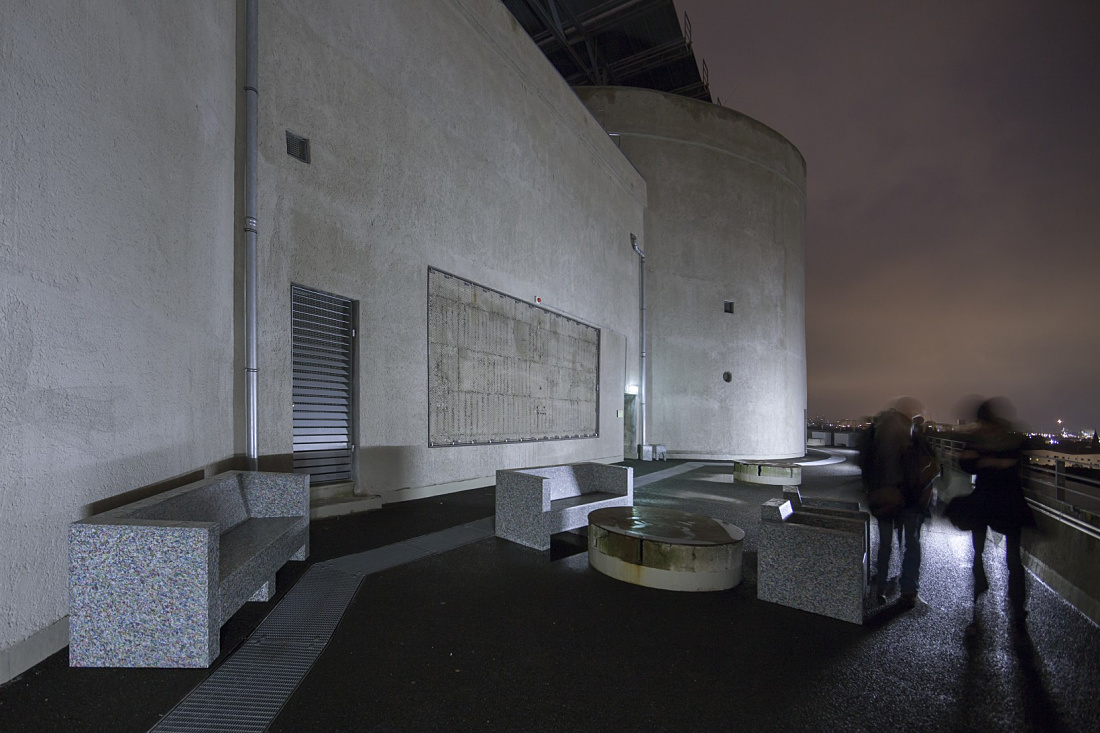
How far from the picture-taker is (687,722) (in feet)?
8.63

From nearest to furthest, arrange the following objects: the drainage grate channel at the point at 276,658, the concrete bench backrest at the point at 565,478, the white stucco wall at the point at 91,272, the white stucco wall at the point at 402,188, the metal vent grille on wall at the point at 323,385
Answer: the drainage grate channel at the point at 276,658 → the white stucco wall at the point at 91,272 → the concrete bench backrest at the point at 565,478 → the white stucco wall at the point at 402,188 → the metal vent grille on wall at the point at 323,385

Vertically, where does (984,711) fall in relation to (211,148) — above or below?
below

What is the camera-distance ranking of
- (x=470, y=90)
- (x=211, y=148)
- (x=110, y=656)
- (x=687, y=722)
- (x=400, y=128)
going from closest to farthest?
(x=687, y=722) → (x=110, y=656) → (x=211, y=148) → (x=400, y=128) → (x=470, y=90)

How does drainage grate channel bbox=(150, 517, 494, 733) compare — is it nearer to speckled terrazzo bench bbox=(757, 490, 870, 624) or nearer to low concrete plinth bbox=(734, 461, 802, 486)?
speckled terrazzo bench bbox=(757, 490, 870, 624)

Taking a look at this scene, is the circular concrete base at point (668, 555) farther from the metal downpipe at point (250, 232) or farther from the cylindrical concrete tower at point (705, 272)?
the cylindrical concrete tower at point (705, 272)

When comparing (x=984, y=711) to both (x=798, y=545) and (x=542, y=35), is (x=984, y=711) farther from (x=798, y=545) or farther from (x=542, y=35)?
(x=542, y=35)

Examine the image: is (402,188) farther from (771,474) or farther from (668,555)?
(771,474)

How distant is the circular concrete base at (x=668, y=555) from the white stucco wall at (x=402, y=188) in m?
4.56

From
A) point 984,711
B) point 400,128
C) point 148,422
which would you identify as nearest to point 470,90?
point 400,128

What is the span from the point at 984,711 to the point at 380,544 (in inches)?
209

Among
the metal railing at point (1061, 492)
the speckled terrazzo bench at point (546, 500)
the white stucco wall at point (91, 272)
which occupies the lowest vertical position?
the speckled terrazzo bench at point (546, 500)

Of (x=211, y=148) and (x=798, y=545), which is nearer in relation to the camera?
(x=798, y=545)

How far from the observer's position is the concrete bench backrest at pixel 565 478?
6.75 m

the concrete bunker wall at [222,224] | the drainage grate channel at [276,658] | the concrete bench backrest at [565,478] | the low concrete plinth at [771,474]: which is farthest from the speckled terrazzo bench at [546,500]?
the low concrete plinth at [771,474]
